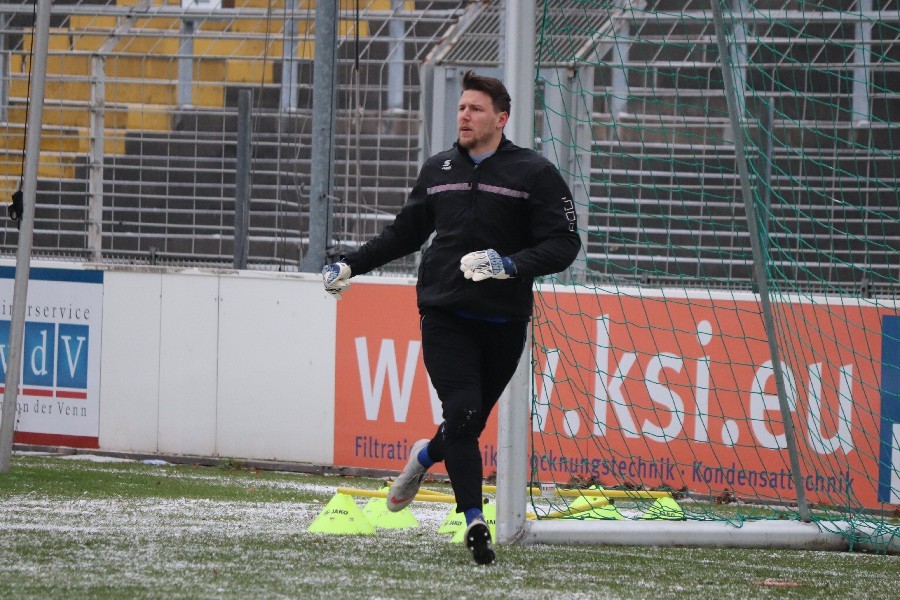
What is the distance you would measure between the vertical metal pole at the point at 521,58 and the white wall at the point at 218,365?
4.32 metres

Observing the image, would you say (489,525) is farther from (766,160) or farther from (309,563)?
(766,160)

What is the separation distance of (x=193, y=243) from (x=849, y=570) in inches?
272

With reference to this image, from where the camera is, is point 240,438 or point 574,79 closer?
point 574,79

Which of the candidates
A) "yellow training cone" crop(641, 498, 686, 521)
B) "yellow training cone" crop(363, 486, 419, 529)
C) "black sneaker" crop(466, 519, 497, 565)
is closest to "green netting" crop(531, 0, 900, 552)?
"yellow training cone" crop(641, 498, 686, 521)

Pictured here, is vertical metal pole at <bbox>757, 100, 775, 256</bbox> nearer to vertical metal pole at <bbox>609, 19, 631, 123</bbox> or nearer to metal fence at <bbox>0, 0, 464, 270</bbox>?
vertical metal pole at <bbox>609, 19, 631, 123</bbox>

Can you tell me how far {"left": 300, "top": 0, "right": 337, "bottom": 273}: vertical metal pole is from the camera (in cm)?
997

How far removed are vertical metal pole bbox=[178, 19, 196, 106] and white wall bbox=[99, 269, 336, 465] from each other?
1718 millimetres

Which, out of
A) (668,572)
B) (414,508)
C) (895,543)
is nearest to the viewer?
(668,572)

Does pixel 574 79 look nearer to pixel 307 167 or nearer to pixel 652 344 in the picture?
pixel 652 344

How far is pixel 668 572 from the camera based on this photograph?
505 centimetres

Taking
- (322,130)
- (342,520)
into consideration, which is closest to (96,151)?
(322,130)

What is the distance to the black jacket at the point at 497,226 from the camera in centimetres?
496

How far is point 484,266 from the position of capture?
186 inches

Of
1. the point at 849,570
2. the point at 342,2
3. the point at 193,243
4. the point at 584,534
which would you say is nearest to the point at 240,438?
the point at 193,243
